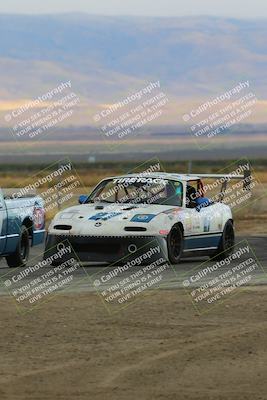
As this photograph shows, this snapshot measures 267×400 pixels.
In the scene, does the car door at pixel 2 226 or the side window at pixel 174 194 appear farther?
the side window at pixel 174 194

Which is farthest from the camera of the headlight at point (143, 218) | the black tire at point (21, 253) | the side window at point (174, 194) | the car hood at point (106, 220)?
the side window at point (174, 194)

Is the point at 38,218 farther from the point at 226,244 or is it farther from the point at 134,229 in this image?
the point at 226,244

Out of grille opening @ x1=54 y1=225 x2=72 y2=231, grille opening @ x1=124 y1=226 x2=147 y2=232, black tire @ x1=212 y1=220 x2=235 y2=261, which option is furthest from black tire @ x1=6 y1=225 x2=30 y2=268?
black tire @ x1=212 y1=220 x2=235 y2=261

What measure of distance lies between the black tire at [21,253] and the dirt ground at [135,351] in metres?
5.32

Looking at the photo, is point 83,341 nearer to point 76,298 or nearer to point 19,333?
point 19,333

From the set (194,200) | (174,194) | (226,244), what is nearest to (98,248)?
(174,194)

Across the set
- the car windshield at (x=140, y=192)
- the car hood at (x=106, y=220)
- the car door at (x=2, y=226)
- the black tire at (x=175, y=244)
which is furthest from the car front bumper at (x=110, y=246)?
the car windshield at (x=140, y=192)

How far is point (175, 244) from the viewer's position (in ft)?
67.7

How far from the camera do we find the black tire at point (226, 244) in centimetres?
2219

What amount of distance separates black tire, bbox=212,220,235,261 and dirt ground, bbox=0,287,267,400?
685 cm

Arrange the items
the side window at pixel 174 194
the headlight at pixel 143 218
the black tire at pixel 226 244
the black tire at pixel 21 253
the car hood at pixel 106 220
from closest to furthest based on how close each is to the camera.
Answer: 1. the car hood at pixel 106 220
2. the headlight at pixel 143 218
3. the black tire at pixel 21 253
4. the side window at pixel 174 194
5. the black tire at pixel 226 244

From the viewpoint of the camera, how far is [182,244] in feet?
68.3

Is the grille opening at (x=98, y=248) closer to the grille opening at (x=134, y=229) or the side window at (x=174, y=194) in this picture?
the grille opening at (x=134, y=229)

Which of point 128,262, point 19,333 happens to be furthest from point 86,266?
point 19,333
